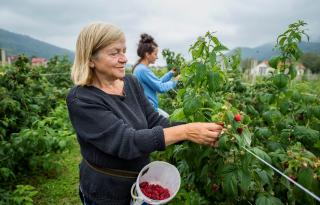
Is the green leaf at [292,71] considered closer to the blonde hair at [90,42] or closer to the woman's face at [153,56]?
the blonde hair at [90,42]

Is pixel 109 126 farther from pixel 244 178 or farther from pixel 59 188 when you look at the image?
pixel 59 188

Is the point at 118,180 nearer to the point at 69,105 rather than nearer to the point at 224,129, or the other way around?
the point at 69,105

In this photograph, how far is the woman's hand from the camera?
183 cm

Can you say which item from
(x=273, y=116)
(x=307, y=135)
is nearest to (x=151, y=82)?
(x=273, y=116)

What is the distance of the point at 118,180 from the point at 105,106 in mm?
460

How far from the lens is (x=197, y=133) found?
185 centimetres

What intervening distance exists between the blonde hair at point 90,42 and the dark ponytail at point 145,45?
9.44 ft

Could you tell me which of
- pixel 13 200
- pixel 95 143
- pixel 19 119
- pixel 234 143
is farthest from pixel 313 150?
pixel 19 119

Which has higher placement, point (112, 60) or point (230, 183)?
point (112, 60)

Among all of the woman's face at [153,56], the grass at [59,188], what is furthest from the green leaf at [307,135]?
the grass at [59,188]

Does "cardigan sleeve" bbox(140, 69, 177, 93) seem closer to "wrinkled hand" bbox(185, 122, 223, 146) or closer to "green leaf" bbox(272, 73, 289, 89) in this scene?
"green leaf" bbox(272, 73, 289, 89)

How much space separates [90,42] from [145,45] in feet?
9.83

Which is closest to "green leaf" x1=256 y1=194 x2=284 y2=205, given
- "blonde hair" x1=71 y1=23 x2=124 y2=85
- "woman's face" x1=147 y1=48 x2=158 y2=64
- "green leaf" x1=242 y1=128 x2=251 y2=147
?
"green leaf" x1=242 y1=128 x2=251 y2=147

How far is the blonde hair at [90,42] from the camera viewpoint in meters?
2.04
